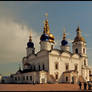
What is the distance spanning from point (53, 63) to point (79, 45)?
10.5 meters

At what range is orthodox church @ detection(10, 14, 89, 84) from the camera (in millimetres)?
32969

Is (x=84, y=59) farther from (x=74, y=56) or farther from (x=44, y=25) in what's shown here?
(x=44, y=25)

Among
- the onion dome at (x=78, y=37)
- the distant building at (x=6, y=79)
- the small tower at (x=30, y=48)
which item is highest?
the onion dome at (x=78, y=37)

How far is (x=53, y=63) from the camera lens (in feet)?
112

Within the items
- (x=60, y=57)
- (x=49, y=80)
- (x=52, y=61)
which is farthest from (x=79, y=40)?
(x=49, y=80)

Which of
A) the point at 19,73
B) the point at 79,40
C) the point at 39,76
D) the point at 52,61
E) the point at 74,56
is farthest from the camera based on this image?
the point at 79,40

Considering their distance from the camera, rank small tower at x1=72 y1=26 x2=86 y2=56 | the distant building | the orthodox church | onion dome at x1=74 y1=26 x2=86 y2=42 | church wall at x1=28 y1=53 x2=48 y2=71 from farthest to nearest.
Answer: onion dome at x1=74 y1=26 x2=86 y2=42, small tower at x1=72 y1=26 x2=86 y2=56, the distant building, church wall at x1=28 y1=53 x2=48 y2=71, the orthodox church

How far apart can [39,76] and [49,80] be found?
2556 mm

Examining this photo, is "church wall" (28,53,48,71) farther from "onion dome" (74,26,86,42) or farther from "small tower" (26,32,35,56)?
"onion dome" (74,26,86,42)

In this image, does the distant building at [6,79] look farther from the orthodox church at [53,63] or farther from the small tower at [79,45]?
the small tower at [79,45]

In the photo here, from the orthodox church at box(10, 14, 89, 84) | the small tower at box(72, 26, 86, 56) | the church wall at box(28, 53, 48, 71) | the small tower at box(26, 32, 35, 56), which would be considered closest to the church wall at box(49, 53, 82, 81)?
the orthodox church at box(10, 14, 89, 84)

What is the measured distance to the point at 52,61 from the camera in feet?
111

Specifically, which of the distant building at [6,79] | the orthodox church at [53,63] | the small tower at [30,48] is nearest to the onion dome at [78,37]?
the orthodox church at [53,63]

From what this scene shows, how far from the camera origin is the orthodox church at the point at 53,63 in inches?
1298
